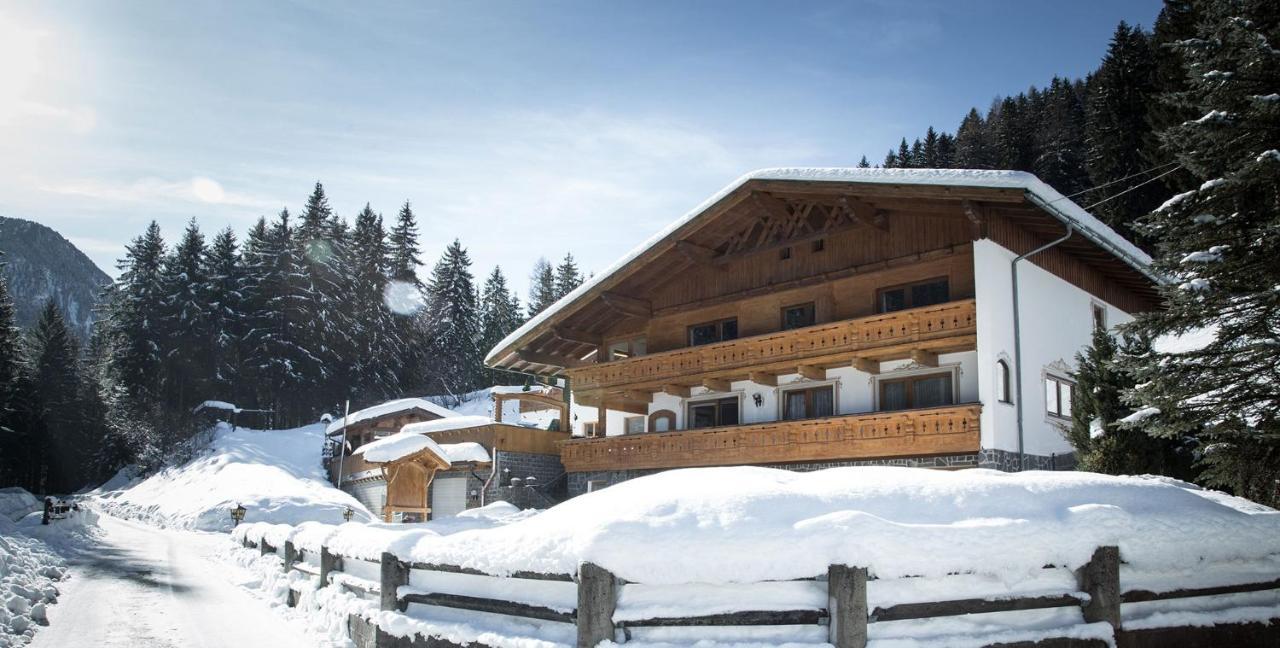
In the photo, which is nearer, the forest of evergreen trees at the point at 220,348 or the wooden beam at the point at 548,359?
the wooden beam at the point at 548,359

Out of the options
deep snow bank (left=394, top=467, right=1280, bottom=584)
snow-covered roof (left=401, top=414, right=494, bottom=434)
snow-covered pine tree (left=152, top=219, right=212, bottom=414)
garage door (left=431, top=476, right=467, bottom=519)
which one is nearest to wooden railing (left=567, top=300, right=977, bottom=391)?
snow-covered roof (left=401, top=414, right=494, bottom=434)

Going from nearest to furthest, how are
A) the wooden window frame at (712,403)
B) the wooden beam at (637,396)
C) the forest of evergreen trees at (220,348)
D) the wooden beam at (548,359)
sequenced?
1. the wooden window frame at (712,403)
2. the wooden beam at (637,396)
3. the wooden beam at (548,359)
4. the forest of evergreen trees at (220,348)

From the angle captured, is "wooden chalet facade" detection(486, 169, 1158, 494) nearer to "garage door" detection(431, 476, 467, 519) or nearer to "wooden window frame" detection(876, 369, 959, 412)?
"wooden window frame" detection(876, 369, 959, 412)

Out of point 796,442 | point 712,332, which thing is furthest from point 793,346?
point 712,332

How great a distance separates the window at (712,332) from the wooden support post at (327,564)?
582 inches

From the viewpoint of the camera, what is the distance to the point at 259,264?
65.8 meters

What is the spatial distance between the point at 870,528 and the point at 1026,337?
1598cm

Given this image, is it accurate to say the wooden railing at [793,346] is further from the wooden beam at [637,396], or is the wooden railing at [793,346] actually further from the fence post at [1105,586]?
the fence post at [1105,586]

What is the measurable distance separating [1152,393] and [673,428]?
1757 centimetres

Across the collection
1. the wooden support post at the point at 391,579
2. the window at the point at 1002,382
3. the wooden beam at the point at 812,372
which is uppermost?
the wooden beam at the point at 812,372

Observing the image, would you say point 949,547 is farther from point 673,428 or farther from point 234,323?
point 234,323

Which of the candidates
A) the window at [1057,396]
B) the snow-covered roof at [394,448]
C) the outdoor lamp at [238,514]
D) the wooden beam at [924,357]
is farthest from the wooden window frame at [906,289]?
the outdoor lamp at [238,514]

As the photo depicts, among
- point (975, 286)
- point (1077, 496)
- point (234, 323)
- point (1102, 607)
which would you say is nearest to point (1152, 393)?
point (1077, 496)

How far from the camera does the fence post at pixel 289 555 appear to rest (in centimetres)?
1507
